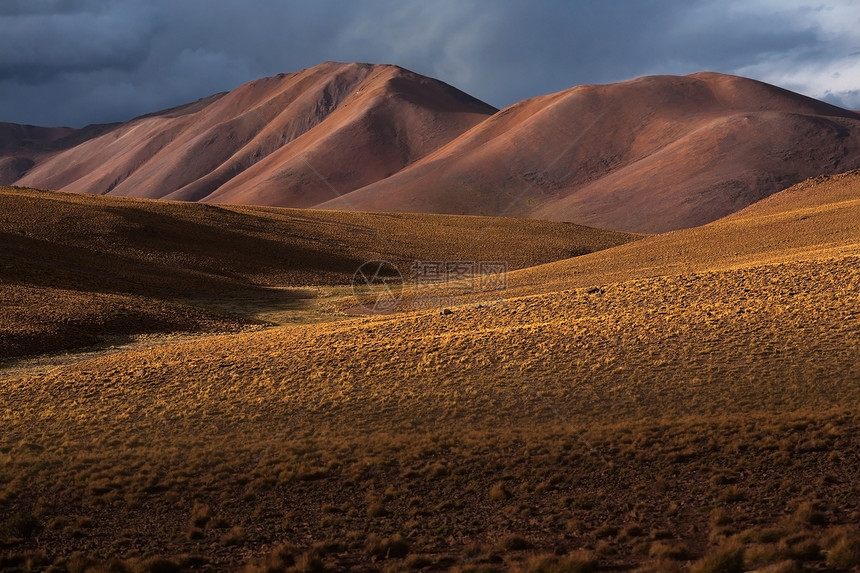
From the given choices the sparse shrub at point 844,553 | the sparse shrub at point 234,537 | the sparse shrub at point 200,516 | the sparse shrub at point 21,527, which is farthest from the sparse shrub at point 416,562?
the sparse shrub at point 21,527

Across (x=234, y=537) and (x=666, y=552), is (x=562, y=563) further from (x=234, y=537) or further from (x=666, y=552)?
(x=234, y=537)

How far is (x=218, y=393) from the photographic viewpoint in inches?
943

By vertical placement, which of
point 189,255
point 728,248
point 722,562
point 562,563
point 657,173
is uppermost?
point 657,173

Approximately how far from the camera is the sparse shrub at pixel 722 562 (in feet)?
35.0

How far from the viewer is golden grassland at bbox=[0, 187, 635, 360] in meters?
39.8

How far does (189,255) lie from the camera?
219ft

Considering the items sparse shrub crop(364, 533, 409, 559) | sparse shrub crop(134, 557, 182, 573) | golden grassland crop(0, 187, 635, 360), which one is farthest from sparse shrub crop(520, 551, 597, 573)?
golden grassland crop(0, 187, 635, 360)

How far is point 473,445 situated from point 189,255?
178 feet

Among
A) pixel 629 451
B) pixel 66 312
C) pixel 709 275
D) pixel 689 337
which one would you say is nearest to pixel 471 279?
pixel 709 275

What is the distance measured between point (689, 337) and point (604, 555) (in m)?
15.0

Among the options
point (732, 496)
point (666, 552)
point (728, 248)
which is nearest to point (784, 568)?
point (666, 552)

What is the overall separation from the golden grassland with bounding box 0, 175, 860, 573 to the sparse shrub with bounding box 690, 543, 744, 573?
35 millimetres

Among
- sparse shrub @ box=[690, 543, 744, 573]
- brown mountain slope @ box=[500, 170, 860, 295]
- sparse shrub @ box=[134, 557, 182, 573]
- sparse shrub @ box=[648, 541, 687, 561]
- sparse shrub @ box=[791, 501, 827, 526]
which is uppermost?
brown mountain slope @ box=[500, 170, 860, 295]

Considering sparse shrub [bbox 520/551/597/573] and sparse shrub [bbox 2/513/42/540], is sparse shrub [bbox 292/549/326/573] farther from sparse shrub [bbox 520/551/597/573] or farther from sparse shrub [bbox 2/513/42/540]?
sparse shrub [bbox 2/513/42/540]
